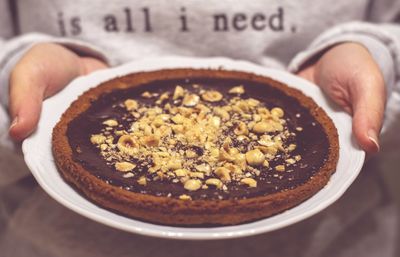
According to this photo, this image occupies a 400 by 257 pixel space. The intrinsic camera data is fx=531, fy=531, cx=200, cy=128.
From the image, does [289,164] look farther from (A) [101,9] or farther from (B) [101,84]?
(A) [101,9]

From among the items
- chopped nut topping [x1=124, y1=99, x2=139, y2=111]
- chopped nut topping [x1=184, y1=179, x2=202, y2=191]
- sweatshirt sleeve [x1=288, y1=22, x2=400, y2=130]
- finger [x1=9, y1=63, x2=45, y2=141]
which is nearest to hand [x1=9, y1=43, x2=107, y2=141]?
finger [x1=9, y1=63, x2=45, y2=141]

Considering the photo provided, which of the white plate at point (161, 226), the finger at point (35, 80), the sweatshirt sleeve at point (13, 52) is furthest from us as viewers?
the sweatshirt sleeve at point (13, 52)

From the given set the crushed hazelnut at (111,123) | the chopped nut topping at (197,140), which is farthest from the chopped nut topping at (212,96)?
the crushed hazelnut at (111,123)

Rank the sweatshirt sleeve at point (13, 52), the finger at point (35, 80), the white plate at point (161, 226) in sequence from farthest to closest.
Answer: the sweatshirt sleeve at point (13, 52), the finger at point (35, 80), the white plate at point (161, 226)

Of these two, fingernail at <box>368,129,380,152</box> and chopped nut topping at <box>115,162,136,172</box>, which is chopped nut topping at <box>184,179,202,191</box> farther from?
fingernail at <box>368,129,380,152</box>

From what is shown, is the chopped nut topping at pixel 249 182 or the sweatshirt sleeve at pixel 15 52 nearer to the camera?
the chopped nut topping at pixel 249 182

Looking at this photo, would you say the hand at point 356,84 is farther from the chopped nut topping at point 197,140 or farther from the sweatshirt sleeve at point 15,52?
the sweatshirt sleeve at point 15,52

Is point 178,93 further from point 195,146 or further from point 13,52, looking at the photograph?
point 13,52

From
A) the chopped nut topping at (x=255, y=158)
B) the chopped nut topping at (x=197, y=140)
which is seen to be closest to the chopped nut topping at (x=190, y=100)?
the chopped nut topping at (x=197, y=140)

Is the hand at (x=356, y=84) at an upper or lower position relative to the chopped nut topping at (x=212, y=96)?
upper
